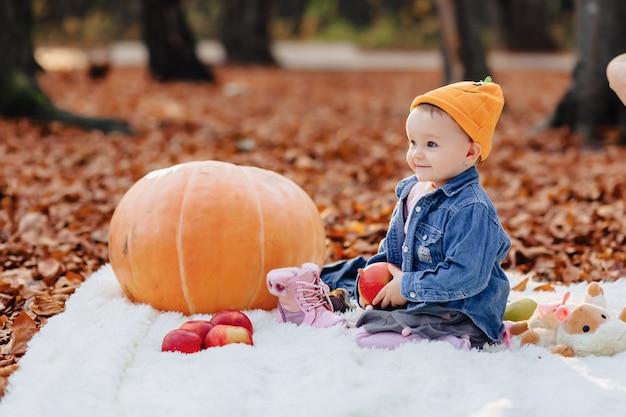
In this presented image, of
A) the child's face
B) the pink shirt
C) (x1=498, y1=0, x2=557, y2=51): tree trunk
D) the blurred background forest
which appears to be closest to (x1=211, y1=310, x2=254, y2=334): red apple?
the pink shirt

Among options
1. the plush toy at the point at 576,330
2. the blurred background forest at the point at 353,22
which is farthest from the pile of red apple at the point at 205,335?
the blurred background forest at the point at 353,22

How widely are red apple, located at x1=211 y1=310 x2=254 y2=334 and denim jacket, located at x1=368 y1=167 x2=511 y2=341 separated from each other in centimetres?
64

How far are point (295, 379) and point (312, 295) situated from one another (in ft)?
2.21

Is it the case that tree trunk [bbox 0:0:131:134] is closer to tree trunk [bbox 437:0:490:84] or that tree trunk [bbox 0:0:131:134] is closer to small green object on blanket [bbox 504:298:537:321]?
tree trunk [bbox 437:0:490:84]

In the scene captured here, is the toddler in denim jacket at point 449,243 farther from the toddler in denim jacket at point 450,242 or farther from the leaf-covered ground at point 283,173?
the leaf-covered ground at point 283,173

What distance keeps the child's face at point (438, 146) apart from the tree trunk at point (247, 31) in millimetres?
17209

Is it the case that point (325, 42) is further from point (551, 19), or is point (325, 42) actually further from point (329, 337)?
point (329, 337)

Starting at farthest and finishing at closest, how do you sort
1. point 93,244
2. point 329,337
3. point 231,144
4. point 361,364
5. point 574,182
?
1. point 231,144
2. point 574,182
3. point 93,244
4. point 329,337
5. point 361,364

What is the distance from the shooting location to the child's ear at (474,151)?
314 centimetres

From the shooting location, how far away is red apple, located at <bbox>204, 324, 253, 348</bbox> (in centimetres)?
308

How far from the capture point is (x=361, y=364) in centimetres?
294

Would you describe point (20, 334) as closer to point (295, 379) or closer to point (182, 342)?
point (182, 342)

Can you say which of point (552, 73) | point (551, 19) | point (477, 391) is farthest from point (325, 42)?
point (477, 391)

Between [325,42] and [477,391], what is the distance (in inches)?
1217
